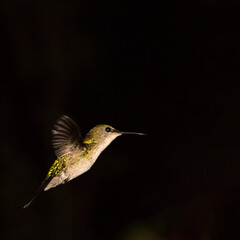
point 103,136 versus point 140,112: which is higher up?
point 103,136

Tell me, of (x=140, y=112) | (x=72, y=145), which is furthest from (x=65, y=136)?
(x=140, y=112)

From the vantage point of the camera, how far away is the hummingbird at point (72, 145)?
0.89 ft

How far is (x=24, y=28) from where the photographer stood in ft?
3.36

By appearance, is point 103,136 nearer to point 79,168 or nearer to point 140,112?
point 79,168

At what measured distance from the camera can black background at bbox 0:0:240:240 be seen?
3.73 feet

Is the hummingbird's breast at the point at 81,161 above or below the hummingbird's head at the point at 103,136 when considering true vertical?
below

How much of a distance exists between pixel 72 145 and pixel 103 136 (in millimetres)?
32

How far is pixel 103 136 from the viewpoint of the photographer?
0.28m

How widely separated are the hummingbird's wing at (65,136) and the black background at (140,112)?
617 mm

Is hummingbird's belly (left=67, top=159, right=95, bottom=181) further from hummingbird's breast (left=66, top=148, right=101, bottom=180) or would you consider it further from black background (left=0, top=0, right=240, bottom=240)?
black background (left=0, top=0, right=240, bottom=240)

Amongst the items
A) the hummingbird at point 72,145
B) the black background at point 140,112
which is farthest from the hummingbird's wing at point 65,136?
the black background at point 140,112

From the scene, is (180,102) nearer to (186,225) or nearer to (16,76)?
(186,225)

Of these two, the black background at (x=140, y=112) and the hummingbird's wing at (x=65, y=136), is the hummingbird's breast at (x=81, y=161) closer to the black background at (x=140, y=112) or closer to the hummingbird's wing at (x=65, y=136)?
the hummingbird's wing at (x=65, y=136)

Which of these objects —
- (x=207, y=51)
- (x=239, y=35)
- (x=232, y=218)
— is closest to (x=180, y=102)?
(x=207, y=51)
